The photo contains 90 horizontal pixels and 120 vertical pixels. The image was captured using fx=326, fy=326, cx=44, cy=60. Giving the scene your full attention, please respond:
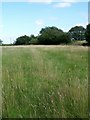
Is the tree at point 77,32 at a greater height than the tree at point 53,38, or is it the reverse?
the tree at point 77,32

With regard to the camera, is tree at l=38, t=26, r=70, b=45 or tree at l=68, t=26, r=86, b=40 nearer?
tree at l=38, t=26, r=70, b=45

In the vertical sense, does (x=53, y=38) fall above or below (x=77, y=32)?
below

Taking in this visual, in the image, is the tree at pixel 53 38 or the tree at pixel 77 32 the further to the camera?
the tree at pixel 77 32

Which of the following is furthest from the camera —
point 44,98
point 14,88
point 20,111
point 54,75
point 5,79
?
point 54,75

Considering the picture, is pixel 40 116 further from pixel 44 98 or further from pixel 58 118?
pixel 44 98

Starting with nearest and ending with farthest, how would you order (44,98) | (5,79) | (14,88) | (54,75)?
(44,98) < (14,88) < (5,79) < (54,75)

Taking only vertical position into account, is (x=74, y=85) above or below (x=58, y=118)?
above

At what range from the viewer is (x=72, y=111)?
534 centimetres

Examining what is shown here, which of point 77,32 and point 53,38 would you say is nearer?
point 53,38

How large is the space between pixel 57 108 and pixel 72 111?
0.82ft

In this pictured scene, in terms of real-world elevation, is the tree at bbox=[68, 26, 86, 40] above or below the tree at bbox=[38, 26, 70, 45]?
above

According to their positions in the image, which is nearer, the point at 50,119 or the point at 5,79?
the point at 50,119

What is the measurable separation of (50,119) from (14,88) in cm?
172

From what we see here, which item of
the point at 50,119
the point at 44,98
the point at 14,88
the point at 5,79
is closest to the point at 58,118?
the point at 50,119
